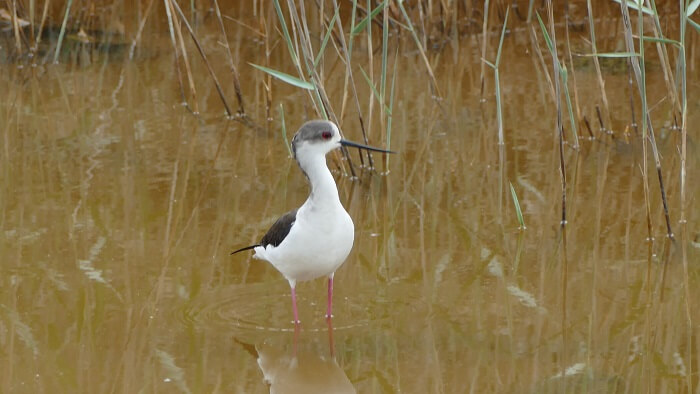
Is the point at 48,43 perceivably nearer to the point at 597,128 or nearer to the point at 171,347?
the point at 597,128

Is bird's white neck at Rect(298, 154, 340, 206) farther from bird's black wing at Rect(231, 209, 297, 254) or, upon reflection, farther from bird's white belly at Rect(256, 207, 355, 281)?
bird's black wing at Rect(231, 209, 297, 254)

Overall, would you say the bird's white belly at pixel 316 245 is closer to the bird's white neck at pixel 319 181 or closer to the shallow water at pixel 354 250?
the bird's white neck at pixel 319 181

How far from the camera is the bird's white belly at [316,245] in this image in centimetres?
430

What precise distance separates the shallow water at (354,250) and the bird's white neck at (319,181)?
2.04 ft

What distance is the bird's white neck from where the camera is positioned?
428 cm

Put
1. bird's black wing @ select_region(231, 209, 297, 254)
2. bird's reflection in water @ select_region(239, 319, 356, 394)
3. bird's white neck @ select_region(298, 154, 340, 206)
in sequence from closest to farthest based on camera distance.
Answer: bird's reflection in water @ select_region(239, 319, 356, 394) → bird's white neck @ select_region(298, 154, 340, 206) → bird's black wing @ select_region(231, 209, 297, 254)

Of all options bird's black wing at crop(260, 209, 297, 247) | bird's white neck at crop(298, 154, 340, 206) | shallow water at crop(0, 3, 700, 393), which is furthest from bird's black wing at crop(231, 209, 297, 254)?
shallow water at crop(0, 3, 700, 393)

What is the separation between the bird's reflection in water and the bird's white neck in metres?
0.63

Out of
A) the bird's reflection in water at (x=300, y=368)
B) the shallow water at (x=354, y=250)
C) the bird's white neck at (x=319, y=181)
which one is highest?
the bird's white neck at (x=319, y=181)

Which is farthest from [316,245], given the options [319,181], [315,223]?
[319,181]

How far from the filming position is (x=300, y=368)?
431 cm

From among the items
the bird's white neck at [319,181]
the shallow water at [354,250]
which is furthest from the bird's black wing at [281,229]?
the shallow water at [354,250]

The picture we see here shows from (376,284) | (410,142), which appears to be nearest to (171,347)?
(376,284)

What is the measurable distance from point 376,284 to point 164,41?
5.17 metres
